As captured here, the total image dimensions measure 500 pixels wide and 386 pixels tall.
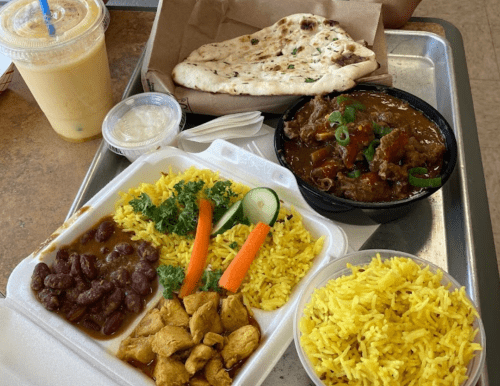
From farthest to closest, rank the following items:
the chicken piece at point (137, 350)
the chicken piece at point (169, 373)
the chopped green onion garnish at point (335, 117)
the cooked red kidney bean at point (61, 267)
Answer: the chopped green onion garnish at point (335, 117)
the cooked red kidney bean at point (61, 267)
the chicken piece at point (137, 350)
the chicken piece at point (169, 373)

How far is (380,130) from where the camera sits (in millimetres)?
2398

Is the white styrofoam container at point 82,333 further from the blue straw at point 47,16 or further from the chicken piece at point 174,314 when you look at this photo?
the blue straw at point 47,16

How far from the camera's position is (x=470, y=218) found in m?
2.31

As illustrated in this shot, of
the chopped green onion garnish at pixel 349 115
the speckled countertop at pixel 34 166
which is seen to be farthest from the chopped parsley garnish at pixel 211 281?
the chopped green onion garnish at pixel 349 115

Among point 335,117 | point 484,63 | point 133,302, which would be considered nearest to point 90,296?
point 133,302

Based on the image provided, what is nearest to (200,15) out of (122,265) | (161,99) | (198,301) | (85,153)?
(161,99)

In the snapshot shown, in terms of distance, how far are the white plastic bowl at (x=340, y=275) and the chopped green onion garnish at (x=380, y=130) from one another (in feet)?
2.47

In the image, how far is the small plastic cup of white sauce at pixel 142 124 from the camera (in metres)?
2.51

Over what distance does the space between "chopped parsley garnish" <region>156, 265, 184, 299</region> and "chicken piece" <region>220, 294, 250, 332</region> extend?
8.8 inches

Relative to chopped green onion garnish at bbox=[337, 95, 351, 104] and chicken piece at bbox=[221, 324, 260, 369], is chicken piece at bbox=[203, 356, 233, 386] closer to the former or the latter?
chicken piece at bbox=[221, 324, 260, 369]

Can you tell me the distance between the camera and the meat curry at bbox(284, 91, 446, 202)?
7.30ft

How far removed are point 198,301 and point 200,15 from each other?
1948 millimetres

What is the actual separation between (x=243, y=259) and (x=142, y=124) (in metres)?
1.05

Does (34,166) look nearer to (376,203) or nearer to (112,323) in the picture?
(112,323)
